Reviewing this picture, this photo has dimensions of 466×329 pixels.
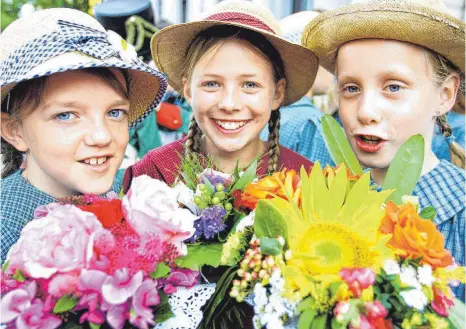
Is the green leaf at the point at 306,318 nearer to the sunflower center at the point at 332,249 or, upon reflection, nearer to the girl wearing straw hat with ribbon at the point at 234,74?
the sunflower center at the point at 332,249

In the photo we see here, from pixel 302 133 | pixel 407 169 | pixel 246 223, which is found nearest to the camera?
pixel 246 223

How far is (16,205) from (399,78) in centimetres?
125

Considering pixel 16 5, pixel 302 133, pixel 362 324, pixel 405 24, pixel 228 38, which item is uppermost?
pixel 405 24

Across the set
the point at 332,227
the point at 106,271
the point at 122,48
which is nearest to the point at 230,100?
the point at 122,48

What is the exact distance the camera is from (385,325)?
0.94 metres

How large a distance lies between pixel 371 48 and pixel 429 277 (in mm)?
872

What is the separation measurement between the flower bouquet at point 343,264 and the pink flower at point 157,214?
0.15m

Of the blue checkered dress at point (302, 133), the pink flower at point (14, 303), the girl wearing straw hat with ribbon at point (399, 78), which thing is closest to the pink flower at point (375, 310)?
the pink flower at point (14, 303)

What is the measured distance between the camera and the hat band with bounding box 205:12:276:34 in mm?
1855

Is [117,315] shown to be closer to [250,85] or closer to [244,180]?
[244,180]

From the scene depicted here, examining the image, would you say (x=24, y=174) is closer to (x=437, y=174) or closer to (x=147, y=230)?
(x=147, y=230)

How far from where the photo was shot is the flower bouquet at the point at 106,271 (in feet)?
3.14

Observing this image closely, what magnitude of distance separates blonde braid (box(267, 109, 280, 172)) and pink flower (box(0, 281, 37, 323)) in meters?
1.18

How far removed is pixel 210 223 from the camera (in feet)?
3.80
